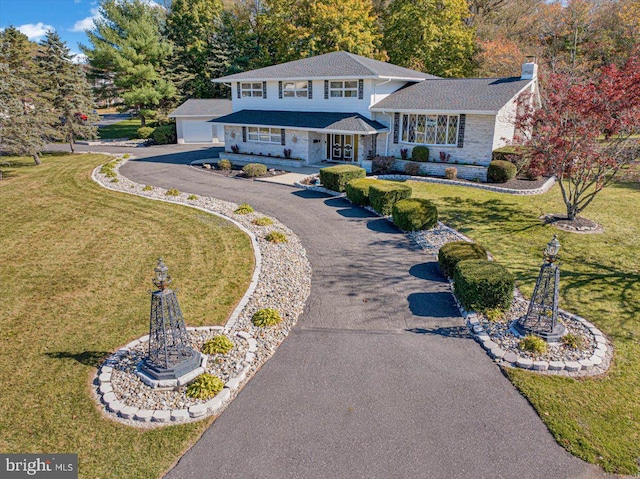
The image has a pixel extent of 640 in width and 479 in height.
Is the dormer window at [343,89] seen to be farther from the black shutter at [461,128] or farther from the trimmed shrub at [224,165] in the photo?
the trimmed shrub at [224,165]

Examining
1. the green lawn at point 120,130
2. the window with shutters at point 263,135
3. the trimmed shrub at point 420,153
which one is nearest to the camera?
the trimmed shrub at point 420,153

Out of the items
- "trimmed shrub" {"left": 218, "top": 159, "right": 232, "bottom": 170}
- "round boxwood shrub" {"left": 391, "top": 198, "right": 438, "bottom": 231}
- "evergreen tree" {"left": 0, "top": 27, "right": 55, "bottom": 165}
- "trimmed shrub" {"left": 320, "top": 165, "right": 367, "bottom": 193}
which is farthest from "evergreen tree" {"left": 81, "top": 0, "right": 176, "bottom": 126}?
"round boxwood shrub" {"left": 391, "top": 198, "right": 438, "bottom": 231}

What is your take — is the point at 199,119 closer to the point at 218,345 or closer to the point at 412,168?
the point at 412,168

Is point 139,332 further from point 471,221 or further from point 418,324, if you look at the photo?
point 471,221

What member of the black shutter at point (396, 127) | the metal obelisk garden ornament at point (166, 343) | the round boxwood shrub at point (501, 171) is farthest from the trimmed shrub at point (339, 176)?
the metal obelisk garden ornament at point (166, 343)

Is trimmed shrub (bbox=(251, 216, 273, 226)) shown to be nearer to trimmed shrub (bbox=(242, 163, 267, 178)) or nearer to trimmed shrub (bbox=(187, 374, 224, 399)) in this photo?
trimmed shrub (bbox=(242, 163, 267, 178))

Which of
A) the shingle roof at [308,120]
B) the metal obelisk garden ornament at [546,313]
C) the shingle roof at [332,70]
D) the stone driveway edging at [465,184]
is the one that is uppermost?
the shingle roof at [332,70]

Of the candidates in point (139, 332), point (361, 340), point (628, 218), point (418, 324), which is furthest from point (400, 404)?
point (628, 218)

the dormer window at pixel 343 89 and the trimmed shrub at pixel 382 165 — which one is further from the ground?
the dormer window at pixel 343 89
